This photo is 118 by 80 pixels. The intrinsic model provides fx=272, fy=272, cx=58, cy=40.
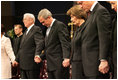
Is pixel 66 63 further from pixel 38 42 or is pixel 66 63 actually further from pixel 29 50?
pixel 29 50

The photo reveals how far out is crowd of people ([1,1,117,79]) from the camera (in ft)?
8.52

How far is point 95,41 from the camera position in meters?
2.70

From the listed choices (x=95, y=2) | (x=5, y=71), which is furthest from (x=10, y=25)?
(x=95, y=2)

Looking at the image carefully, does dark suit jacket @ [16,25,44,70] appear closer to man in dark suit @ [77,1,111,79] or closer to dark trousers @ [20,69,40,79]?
dark trousers @ [20,69,40,79]

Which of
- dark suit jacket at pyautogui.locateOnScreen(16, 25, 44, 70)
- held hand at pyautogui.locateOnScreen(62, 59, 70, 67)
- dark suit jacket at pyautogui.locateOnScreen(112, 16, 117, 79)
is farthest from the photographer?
dark suit jacket at pyautogui.locateOnScreen(16, 25, 44, 70)

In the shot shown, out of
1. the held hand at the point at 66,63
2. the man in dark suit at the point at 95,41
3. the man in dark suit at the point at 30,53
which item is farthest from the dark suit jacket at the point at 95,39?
the man in dark suit at the point at 30,53

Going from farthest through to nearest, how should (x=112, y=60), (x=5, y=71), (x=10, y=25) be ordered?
(x=10, y=25) < (x=5, y=71) < (x=112, y=60)

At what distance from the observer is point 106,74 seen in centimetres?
270

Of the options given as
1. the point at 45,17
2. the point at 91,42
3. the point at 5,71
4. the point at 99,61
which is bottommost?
the point at 5,71

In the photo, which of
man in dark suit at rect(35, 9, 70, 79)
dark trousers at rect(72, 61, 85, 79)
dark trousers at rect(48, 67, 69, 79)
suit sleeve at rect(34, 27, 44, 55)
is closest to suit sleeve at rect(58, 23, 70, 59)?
man in dark suit at rect(35, 9, 70, 79)

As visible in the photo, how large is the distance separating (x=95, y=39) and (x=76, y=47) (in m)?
0.29

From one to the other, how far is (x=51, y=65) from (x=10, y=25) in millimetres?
4834

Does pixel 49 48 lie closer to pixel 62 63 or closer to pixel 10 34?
pixel 62 63

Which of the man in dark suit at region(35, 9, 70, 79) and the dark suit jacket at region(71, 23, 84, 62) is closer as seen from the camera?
the dark suit jacket at region(71, 23, 84, 62)
